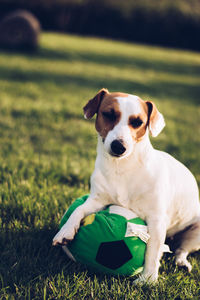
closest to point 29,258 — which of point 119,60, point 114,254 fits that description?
point 114,254

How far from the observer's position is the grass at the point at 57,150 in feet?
8.96

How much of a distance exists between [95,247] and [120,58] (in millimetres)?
12465

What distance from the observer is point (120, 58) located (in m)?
14.5

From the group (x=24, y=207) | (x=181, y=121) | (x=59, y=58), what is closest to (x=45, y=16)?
(x=59, y=58)

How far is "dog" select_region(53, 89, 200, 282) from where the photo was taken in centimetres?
284

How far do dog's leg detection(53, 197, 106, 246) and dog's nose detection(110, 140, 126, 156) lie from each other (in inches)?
22.7

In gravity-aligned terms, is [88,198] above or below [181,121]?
above

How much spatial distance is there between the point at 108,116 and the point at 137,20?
20.6 meters

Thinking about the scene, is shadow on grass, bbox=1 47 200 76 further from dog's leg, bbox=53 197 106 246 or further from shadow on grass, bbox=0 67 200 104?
dog's leg, bbox=53 197 106 246

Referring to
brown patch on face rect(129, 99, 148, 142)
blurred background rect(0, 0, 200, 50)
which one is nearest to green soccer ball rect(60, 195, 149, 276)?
brown patch on face rect(129, 99, 148, 142)

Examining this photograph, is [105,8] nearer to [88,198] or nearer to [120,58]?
[120,58]

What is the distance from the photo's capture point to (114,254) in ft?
9.15

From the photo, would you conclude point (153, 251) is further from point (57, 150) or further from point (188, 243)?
point (57, 150)

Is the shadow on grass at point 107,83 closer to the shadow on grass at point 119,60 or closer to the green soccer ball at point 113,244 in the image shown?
the shadow on grass at point 119,60
